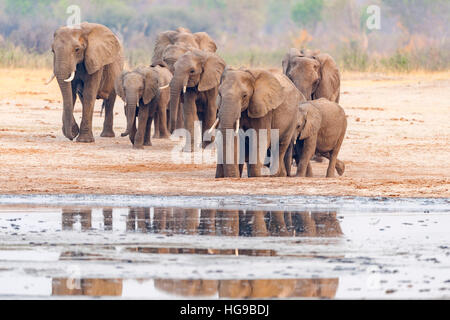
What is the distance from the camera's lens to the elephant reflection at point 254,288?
8.19m

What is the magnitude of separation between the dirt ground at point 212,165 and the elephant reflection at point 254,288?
563cm

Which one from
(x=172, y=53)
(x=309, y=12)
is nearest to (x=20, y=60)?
(x=172, y=53)

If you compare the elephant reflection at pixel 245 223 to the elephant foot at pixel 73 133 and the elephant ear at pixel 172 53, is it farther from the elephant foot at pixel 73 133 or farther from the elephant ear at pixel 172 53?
the elephant ear at pixel 172 53

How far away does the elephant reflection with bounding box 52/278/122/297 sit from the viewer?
820cm

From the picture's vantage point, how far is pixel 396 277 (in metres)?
8.90

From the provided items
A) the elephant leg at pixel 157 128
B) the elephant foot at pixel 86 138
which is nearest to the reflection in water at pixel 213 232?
the elephant foot at pixel 86 138

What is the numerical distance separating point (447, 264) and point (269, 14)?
83675 mm

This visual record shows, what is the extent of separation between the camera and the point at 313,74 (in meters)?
19.4

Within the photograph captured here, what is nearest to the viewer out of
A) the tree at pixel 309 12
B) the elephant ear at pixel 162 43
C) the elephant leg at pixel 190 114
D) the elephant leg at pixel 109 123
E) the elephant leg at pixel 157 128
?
the elephant leg at pixel 190 114

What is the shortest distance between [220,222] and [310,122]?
4.82 metres

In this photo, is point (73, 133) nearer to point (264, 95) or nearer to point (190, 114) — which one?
point (190, 114)

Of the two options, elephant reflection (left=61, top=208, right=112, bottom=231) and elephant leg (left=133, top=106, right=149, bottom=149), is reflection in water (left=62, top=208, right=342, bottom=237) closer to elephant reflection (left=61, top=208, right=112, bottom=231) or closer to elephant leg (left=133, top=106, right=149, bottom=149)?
elephant reflection (left=61, top=208, right=112, bottom=231)
